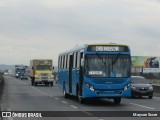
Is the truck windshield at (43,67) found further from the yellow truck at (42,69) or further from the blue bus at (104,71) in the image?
the blue bus at (104,71)

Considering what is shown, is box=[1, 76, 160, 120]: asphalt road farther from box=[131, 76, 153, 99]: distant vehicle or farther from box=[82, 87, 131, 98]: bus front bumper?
box=[131, 76, 153, 99]: distant vehicle

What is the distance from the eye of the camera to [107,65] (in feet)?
79.2

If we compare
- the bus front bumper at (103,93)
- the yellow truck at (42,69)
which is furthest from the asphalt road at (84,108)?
the yellow truck at (42,69)

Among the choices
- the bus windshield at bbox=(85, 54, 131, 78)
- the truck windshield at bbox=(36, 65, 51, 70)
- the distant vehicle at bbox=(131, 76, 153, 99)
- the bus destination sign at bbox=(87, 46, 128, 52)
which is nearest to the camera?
the bus windshield at bbox=(85, 54, 131, 78)

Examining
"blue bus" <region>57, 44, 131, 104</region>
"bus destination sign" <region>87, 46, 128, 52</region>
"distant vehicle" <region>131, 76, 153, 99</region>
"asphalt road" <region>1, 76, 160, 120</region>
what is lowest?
"asphalt road" <region>1, 76, 160, 120</region>

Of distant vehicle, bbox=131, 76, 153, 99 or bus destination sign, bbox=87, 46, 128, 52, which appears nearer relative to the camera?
bus destination sign, bbox=87, 46, 128, 52

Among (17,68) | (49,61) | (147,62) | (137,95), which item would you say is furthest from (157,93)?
(17,68)

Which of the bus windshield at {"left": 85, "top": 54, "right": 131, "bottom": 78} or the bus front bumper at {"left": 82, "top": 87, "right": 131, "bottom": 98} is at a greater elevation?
the bus windshield at {"left": 85, "top": 54, "right": 131, "bottom": 78}

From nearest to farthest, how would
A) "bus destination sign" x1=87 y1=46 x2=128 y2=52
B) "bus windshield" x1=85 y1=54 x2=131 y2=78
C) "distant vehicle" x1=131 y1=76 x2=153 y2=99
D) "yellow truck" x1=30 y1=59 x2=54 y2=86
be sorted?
"bus windshield" x1=85 y1=54 x2=131 y2=78
"bus destination sign" x1=87 y1=46 x2=128 y2=52
"distant vehicle" x1=131 y1=76 x2=153 y2=99
"yellow truck" x1=30 y1=59 x2=54 y2=86

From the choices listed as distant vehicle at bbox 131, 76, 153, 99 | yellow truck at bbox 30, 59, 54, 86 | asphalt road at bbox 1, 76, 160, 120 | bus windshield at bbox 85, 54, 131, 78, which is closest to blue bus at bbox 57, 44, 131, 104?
bus windshield at bbox 85, 54, 131, 78

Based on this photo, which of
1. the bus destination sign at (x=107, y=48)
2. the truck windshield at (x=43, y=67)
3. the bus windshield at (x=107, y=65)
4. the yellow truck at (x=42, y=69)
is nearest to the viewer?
the bus windshield at (x=107, y=65)

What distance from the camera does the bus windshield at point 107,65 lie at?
2400cm

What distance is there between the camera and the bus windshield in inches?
945

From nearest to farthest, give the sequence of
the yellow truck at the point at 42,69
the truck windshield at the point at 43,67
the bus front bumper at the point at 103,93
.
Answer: the bus front bumper at the point at 103,93
the yellow truck at the point at 42,69
the truck windshield at the point at 43,67
